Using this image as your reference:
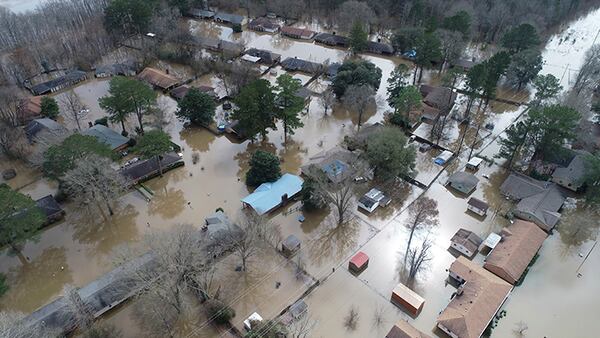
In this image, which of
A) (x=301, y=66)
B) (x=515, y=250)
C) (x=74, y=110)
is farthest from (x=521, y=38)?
(x=74, y=110)

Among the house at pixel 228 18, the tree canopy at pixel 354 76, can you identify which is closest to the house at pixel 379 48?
the tree canopy at pixel 354 76

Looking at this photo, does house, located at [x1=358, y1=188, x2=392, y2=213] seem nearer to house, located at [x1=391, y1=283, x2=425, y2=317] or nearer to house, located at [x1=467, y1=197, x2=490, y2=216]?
house, located at [x1=467, y1=197, x2=490, y2=216]

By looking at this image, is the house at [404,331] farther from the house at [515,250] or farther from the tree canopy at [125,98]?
the tree canopy at [125,98]

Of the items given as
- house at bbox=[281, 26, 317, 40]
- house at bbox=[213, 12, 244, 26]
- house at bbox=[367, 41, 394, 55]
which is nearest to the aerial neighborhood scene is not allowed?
house at bbox=[367, 41, 394, 55]

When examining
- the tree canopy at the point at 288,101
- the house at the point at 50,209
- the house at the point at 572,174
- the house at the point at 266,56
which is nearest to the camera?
the house at the point at 50,209

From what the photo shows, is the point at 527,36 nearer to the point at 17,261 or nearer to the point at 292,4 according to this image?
the point at 292,4

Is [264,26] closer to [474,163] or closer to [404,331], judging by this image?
[474,163]

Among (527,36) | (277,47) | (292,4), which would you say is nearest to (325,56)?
(277,47)
